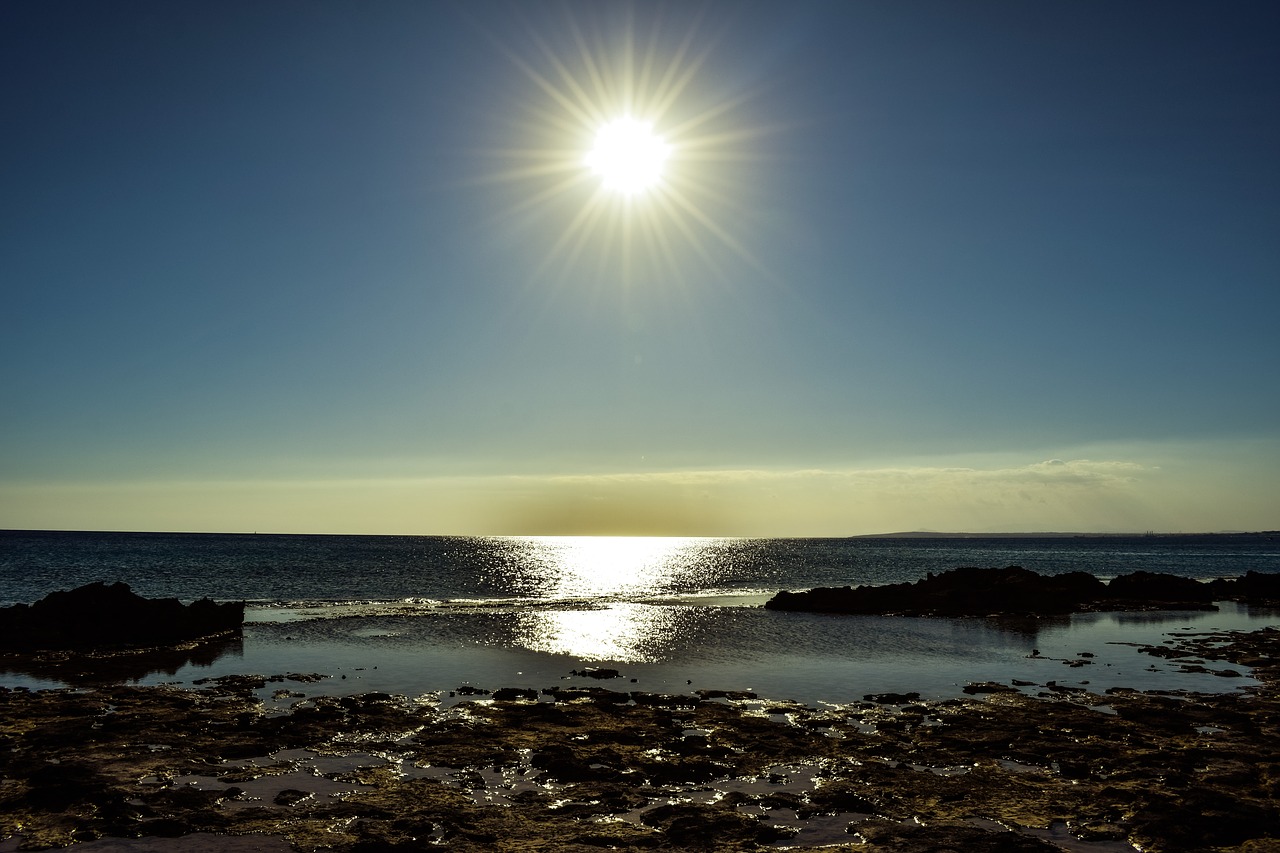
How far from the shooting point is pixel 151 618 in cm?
4762

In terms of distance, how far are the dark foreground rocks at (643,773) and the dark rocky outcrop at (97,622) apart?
53.2 feet

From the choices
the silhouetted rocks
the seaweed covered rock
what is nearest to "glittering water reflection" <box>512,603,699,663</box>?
the seaweed covered rock

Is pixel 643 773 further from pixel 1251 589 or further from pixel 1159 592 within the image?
pixel 1251 589

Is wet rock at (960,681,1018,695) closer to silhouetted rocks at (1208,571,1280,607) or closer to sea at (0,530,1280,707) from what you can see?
sea at (0,530,1280,707)

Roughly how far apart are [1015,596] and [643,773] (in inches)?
2379

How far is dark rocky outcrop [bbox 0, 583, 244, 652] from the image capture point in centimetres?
4375

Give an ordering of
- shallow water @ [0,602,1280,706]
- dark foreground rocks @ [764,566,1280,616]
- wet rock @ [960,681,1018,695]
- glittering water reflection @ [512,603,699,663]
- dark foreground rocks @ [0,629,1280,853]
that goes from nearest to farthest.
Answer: dark foreground rocks @ [0,629,1280,853]
wet rock @ [960,681,1018,695]
shallow water @ [0,602,1280,706]
glittering water reflection @ [512,603,699,663]
dark foreground rocks @ [764,566,1280,616]

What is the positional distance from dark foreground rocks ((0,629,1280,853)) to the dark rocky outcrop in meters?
16.2

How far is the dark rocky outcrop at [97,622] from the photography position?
43750mm

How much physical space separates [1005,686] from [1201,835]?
17.8 metres

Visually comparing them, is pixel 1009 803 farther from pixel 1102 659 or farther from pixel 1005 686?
pixel 1102 659

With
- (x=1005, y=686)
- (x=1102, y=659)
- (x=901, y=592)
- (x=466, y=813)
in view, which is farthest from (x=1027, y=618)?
(x=466, y=813)

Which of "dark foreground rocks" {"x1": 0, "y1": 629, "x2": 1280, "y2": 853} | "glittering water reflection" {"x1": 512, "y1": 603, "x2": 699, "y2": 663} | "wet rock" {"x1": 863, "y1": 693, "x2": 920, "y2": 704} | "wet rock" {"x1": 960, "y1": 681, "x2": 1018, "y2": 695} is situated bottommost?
"glittering water reflection" {"x1": 512, "y1": 603, "x2": 699, "y2": 663}

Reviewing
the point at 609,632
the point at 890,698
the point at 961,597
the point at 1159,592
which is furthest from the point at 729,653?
the point at 1159,592
